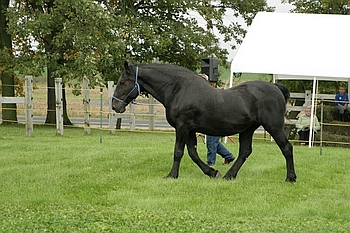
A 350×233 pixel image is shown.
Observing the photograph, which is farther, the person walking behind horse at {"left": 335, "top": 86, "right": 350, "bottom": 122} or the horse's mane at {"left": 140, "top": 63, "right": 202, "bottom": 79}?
the person walking behind horse at {"left": 335, "top": 86, "right": 350, "bottom": 122}

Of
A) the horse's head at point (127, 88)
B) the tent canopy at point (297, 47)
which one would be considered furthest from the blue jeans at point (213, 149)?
the tent canopy at point (297, 47)

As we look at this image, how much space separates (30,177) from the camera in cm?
1264

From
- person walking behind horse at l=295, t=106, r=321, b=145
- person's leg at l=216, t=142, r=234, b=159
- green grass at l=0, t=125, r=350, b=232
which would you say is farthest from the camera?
person walking behind horse at l=295, t=106, r=321, b=145

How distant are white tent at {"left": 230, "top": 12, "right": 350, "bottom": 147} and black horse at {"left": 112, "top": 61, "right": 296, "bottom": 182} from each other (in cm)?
780

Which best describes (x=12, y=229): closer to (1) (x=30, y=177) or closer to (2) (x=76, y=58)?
(1) (x=30, y=177)

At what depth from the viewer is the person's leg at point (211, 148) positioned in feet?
45.4

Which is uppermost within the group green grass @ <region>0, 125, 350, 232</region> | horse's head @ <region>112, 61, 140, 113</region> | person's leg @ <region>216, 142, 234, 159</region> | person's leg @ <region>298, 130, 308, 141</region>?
horse's head @ <region>112, 61, 140, 113</region>

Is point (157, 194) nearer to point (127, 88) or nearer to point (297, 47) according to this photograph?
point (127, 88)

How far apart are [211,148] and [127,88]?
234 cm

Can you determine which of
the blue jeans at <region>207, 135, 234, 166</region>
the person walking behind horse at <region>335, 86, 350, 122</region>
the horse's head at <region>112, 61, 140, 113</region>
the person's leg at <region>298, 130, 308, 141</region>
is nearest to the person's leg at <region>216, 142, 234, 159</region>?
the blue jeans at <region>207, 135, 234, 166</region>

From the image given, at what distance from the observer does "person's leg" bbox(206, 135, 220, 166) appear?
45.4 ft

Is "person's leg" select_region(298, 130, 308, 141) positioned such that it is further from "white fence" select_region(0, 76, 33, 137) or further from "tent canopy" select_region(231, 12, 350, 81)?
"white fence" select_region(0, 76, 33, 137)

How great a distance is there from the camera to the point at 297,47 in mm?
20969

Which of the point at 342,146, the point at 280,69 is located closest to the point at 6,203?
the point at 280,69
